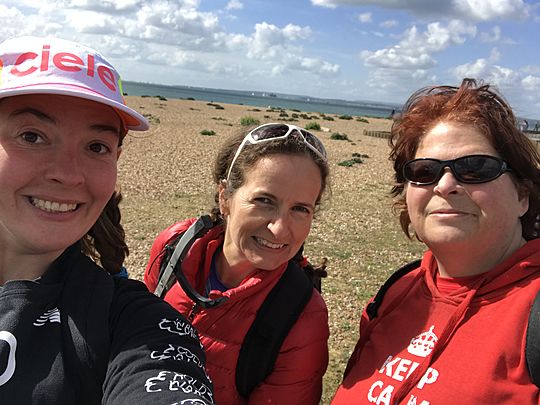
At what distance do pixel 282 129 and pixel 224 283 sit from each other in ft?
3.29

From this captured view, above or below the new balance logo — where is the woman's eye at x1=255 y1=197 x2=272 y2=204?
above

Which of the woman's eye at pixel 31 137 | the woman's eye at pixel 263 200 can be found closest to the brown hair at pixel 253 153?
the woman's eye at pixel 263 200

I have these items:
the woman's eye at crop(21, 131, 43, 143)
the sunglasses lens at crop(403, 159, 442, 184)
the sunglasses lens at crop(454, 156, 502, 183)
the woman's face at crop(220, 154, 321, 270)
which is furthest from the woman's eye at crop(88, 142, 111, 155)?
the sunglasses lens at crop(454, 156, 502, 183)

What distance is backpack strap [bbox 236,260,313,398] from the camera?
2566 mm

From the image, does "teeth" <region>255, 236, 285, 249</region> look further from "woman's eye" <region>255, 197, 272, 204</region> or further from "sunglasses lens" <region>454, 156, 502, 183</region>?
"sunglasses lens" <region>454, 156, 502, 183</region>

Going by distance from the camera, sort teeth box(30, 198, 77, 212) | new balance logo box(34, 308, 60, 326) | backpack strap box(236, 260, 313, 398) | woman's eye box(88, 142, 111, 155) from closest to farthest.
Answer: new balance logo box(34, 308, 60, 326) → teeth box(30, 198, 77, 212) → woman's eye box(88, 142, 111, 155) → backpack strap box(236, 260, 313, 398)

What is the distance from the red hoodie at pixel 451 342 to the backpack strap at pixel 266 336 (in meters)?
0.48

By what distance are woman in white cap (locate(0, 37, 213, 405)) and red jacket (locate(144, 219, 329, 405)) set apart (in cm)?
52

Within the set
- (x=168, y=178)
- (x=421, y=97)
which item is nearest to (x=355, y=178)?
(x=168, y=178)

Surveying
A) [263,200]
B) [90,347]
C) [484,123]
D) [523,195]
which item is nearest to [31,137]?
[90,347]

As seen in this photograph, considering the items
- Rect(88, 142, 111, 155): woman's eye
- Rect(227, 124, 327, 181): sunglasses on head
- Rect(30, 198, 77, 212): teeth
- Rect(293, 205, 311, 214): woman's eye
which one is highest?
Rect(227, 124, 327, 181): sunglasses on head

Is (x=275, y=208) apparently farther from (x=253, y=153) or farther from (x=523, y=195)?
(x=523, y=195)

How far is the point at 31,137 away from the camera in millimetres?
1956

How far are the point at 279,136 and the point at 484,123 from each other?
1107mm
